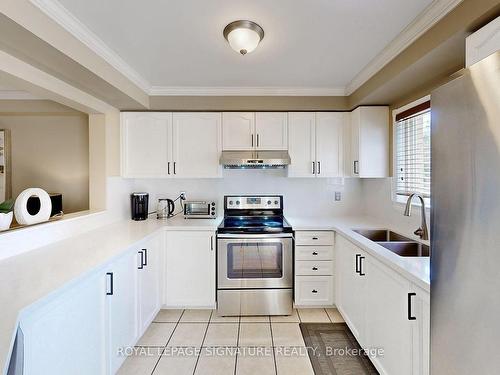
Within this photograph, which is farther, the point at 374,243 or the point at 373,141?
the point at 373,141

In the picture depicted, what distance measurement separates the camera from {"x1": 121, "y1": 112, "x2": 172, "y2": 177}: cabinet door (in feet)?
9.40

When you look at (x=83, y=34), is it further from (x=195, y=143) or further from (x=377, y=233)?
(x=377, y=233)

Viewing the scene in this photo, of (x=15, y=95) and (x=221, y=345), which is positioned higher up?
(x=15, y=95)

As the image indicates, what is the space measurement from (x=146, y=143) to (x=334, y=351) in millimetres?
2678

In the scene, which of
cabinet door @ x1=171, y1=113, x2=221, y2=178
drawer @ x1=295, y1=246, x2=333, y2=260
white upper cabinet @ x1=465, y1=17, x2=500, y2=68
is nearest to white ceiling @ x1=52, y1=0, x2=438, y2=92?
white upper cabinet @ x1=465, y1=17, x2=500, y2=68

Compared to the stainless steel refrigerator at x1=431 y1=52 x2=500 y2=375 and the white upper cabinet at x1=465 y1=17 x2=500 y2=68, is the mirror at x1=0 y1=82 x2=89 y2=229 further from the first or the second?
the white upper cabinet at x1=465 y1=17 x2=500 y2=68

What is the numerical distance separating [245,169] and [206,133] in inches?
25.7

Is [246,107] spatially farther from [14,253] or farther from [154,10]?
[14,253]

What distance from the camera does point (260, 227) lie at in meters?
2.63

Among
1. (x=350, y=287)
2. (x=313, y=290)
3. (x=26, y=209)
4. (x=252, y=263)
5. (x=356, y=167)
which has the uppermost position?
(x=356, y=167)

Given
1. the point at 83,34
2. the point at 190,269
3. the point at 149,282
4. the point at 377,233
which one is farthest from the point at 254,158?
the point at 83,34

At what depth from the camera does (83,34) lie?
1.66 meters

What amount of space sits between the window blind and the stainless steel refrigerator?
131cm

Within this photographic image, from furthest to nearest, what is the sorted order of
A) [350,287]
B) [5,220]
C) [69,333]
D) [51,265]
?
[350,287] < [5,220] < [51,265] < [69,333]
